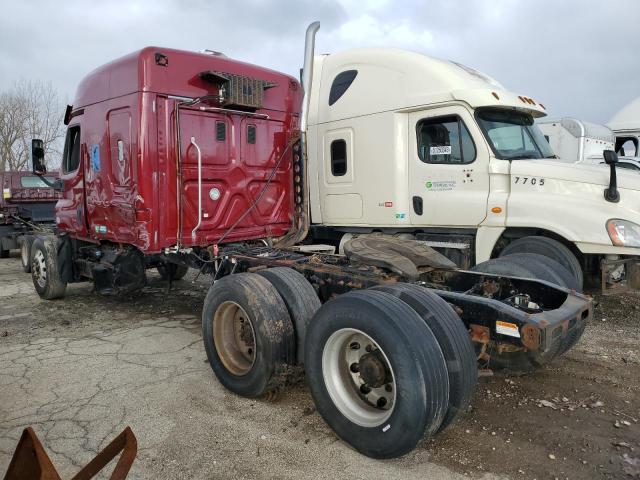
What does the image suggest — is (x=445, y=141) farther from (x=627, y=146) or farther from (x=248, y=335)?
(x=627, y=146)

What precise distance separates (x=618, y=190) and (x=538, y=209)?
0.75 meters

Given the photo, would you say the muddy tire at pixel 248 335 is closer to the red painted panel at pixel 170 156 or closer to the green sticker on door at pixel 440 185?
the red painted panel at pixel 170 156

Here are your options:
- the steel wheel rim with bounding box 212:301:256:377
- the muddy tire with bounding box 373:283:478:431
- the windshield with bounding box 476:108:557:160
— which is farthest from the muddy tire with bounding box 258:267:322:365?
the windshield with bounding box 476:108:557:160

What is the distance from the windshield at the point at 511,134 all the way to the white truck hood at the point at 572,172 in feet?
0.73

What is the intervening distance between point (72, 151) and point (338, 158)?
3.72 meters

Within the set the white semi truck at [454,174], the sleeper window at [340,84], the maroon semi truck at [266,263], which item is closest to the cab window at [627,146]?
the white semi truck at [454,174]

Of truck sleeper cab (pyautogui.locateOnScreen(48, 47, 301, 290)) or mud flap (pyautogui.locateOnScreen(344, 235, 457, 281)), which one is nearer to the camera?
mud flap (pyautogui.locateOnScreen(344, 235, 457, 281))

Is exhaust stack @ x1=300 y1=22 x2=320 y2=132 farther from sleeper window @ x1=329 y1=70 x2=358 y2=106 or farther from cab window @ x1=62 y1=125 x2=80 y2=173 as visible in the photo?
cab window @ x1=62 y1=125 x2=80 y2=173

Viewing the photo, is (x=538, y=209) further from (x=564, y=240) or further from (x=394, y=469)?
(x=394, y=469)

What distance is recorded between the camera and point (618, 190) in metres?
5.11

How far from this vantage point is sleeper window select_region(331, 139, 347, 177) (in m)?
6.58

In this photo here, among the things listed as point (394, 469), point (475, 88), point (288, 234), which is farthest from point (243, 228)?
point (394, 469)

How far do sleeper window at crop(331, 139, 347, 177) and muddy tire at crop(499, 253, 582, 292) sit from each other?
113 inches

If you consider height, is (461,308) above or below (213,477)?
above
